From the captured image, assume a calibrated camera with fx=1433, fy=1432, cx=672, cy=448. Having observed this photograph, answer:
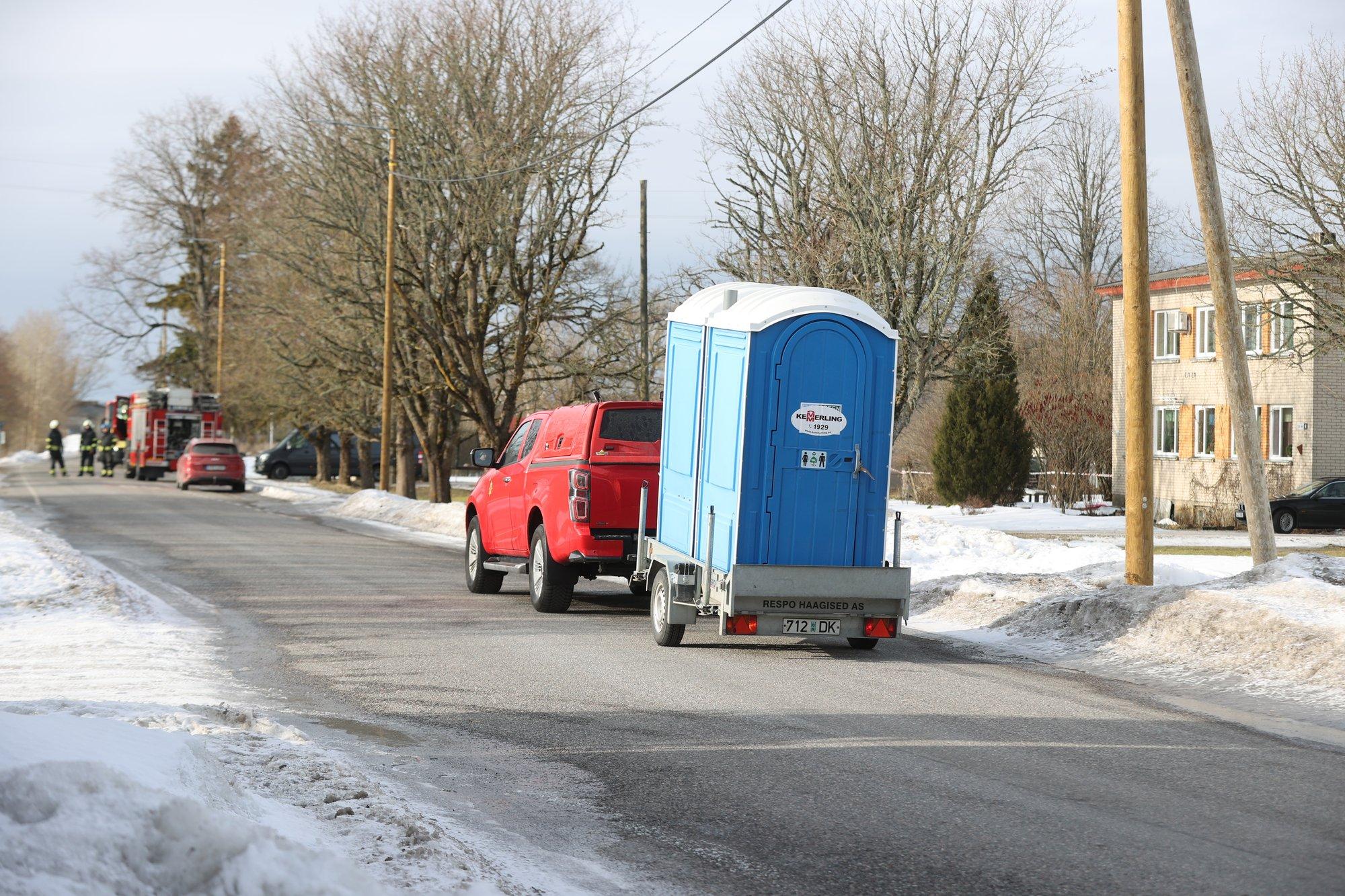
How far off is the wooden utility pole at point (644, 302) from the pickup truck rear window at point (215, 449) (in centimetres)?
1653

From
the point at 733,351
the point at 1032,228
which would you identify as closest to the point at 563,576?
the point at 733,351

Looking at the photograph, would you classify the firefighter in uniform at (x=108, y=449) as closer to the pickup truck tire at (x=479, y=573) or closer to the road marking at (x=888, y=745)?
the pickup truck tire at (x=479, y=573)

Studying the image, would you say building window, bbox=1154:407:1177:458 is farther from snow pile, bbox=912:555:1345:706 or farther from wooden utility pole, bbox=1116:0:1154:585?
wooden utility pole, bbox=1116:0:1154:585

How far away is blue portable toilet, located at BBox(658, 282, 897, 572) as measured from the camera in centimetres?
1134

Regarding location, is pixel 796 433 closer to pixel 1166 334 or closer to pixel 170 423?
pixel 1166 334

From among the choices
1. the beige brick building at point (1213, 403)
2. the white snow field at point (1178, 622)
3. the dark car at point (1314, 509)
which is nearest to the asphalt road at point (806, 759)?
the white snow field at point (1178, 622)

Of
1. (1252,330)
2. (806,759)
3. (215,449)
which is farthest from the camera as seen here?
(215,449)

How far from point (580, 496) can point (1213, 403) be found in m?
31.1

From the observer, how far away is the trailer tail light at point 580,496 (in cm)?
1391

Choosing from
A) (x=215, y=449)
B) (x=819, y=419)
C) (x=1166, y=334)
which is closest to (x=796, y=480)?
(x=819, y=419)

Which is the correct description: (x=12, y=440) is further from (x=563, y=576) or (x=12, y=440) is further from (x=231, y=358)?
(x=563, y=576)

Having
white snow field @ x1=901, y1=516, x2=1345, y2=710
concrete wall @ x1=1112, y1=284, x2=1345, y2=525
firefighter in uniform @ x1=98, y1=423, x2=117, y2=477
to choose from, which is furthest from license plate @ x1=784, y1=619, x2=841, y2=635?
firefighter in uniform @ x1=98, y1=423, x2=117, y2=477

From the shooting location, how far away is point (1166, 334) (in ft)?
139

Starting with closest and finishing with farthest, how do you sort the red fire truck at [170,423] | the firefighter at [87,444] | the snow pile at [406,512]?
the snow pile at [406,512], the red fire truck at [170,423], the firefighter at [87,444]
